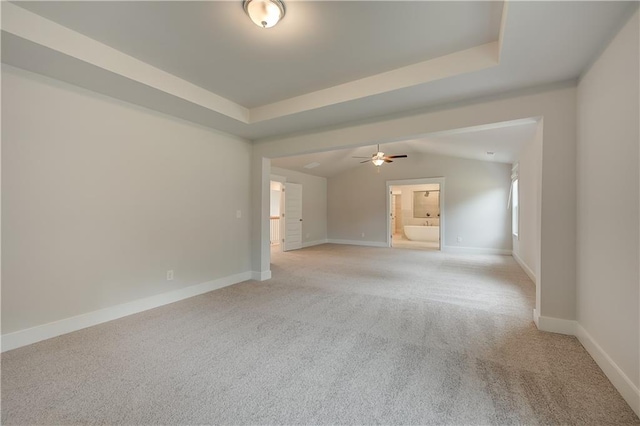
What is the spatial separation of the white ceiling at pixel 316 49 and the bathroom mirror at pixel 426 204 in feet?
28.0

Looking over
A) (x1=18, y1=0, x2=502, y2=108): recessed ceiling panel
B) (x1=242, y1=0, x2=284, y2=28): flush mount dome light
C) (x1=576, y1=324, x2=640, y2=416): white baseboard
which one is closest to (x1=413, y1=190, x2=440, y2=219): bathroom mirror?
(x1=576, y1=324, x2=640, y2=416): white baseboard

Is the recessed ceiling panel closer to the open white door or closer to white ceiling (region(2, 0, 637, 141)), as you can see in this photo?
white ceiling (region(2, 0, 637, 141))

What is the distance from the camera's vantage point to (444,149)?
22.2ft

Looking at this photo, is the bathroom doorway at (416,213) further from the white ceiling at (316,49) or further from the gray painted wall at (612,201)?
the gray painted wall at (612,201)

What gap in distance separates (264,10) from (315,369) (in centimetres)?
249

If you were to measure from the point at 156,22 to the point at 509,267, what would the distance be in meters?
6.54

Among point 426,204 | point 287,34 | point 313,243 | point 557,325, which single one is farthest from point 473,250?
point 287,34

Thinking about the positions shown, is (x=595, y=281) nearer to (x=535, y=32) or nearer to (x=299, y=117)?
(x=535, y=32)

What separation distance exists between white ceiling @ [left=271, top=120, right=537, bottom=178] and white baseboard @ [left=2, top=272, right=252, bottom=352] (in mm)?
3664

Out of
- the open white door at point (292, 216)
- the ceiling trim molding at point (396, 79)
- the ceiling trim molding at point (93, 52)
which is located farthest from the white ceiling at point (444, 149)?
the ceiling trim molding at point (93, 52)

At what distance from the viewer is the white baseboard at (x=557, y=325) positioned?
245cm

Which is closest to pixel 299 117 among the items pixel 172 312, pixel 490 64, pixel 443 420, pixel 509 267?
pixel 490 64

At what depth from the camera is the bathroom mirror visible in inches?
426

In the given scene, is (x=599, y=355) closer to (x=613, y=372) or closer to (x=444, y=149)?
(x=613, y=372)
